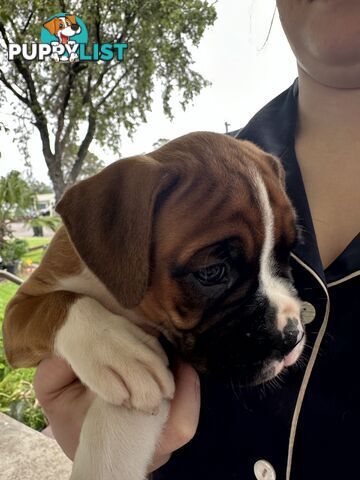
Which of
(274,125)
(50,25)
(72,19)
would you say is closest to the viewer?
(274,125)

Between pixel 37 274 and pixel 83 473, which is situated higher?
pixel 37 274

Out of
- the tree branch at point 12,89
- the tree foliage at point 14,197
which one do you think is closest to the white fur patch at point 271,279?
the tree foliage at point 14,197

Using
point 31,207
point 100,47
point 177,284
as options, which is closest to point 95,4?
point 100,47

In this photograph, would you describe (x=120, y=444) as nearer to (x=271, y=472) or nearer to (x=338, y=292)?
(x=271, y=472)

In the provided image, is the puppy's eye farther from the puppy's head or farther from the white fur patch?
the white fur patch

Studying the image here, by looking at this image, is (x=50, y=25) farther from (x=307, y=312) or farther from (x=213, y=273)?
(x=307, y=312)

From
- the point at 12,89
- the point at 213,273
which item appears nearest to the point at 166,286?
the point at 213,273
